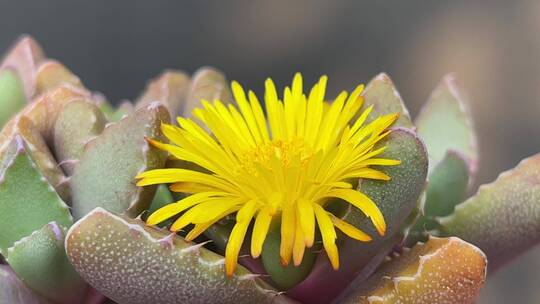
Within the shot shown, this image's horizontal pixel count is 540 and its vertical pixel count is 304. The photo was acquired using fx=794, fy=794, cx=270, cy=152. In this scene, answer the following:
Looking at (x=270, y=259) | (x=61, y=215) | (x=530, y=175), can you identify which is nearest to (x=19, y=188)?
(x=61, y=215)

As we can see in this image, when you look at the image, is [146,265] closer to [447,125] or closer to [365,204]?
[365,204]

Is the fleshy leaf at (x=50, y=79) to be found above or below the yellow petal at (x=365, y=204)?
above

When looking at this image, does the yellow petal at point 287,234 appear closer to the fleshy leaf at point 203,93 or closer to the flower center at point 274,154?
→ the flower center at point 274,154

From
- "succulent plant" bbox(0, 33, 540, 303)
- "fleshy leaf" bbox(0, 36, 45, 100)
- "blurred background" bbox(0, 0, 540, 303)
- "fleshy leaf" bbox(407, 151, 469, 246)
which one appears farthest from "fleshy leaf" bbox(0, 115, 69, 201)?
"blurred background" bbox(0, 0, 540, 303)

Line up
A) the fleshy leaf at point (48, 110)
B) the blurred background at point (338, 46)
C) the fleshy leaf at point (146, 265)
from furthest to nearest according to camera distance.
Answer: the blurred background at point (338, 46)
the fleshy leaf at point (48, 110)
the fleshy leaf at point (146, 265)

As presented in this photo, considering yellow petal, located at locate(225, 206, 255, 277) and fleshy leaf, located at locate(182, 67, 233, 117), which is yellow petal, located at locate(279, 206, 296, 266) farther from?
fleshy leaf, located at locate(182, 67, 233, 117)

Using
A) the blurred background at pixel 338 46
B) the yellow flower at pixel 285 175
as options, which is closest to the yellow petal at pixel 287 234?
the yellow flower at pixel 285 175

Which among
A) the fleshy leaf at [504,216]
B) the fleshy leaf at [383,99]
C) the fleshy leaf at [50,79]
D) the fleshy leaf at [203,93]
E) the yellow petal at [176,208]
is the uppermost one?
the fleshy leaf at [383,99]
